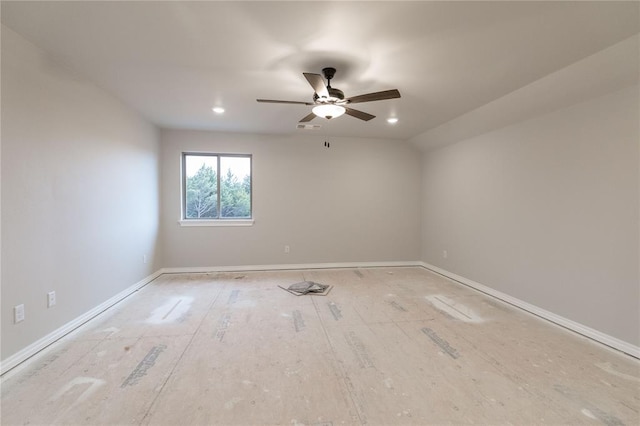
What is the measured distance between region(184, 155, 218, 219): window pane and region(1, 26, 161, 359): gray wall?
1.15 meters

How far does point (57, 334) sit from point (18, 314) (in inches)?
18.1

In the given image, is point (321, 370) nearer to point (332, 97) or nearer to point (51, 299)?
point (332, 97)

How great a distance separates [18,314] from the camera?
203 cm

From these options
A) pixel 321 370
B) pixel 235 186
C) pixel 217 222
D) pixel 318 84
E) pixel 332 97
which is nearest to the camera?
pixel 321 370

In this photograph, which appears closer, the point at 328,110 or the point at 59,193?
the point at 59,193

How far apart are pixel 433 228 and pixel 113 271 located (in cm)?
483

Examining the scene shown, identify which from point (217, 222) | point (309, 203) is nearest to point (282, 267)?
point (309, 203)

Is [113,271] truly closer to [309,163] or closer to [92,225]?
[92,225]

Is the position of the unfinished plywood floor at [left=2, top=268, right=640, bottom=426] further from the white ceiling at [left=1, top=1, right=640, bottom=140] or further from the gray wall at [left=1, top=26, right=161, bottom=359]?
the white ceiling at [left=1, top=1, right=640, bottom=140]

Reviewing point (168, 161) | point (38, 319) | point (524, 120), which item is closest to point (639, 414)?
point (524, 120)

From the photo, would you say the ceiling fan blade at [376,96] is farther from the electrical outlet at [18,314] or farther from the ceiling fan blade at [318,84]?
the electrical outlet at [18,314]

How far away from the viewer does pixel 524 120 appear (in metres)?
3.24

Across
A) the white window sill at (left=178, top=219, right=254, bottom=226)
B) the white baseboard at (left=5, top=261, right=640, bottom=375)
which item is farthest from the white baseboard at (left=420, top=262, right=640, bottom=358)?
the white window sill at (left=178, top=219, right=254, bottom=226)

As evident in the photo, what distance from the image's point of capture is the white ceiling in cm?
174
